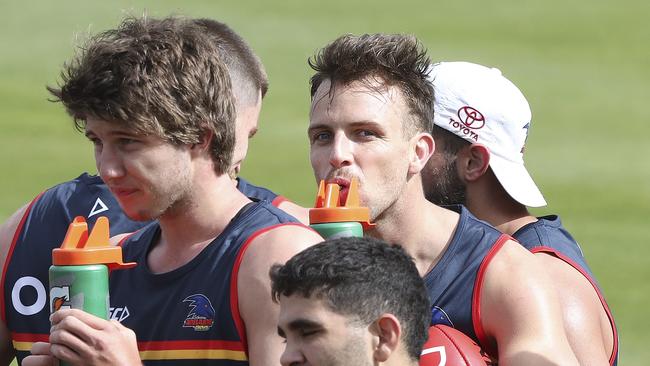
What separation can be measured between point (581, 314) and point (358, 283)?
60.2 inches

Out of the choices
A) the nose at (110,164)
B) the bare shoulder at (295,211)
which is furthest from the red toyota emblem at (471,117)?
the nose at (110,164)

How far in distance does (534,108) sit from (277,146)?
8.44 ft

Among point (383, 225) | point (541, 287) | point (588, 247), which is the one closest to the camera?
point (541, 287)

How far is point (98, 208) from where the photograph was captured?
523cm

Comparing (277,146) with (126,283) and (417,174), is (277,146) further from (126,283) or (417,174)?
(126,283)

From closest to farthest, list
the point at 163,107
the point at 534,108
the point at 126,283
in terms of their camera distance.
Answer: the point at 163,107 → the point at 126,283 → the point at 534,108

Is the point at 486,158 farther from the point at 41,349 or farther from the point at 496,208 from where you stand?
the point at 41,349

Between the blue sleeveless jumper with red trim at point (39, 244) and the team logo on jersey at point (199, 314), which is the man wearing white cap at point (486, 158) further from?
the team logo on jersey at point (199, 314)

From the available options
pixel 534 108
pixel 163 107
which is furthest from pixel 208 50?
pixel 534 108

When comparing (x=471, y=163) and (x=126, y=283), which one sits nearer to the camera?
(x=126, y=283)

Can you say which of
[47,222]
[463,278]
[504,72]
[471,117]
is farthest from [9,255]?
[504,72]

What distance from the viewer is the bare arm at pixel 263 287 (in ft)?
11.8


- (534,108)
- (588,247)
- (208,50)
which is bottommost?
(588,247)

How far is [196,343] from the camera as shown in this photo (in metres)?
3.78
